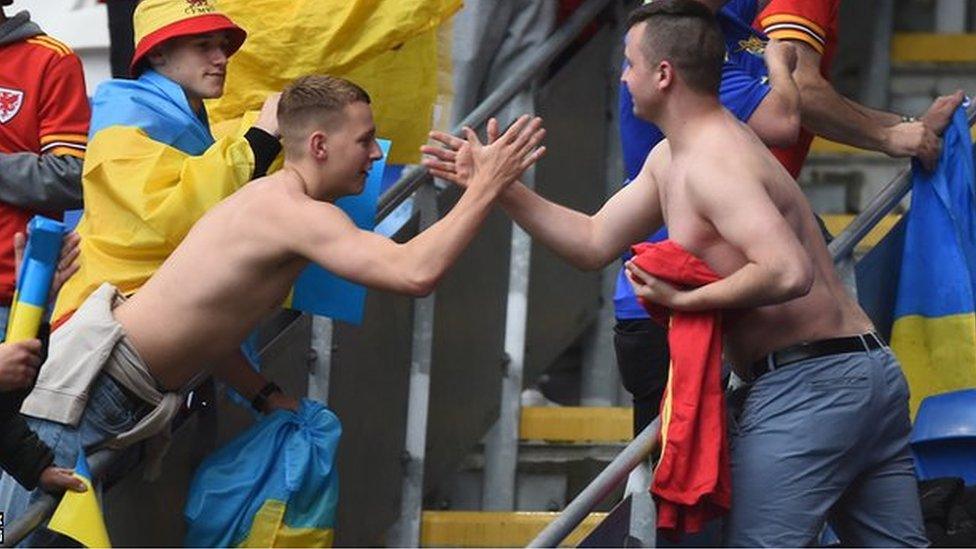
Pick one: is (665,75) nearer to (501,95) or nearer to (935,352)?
(935,352)

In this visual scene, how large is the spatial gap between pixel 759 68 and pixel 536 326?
6.84 ft

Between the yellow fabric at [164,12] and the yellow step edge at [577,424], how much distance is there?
1.84 m

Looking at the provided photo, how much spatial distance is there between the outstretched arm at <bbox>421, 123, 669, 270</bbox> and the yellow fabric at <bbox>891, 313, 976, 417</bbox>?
98 centimetres

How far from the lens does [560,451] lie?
7.88 m

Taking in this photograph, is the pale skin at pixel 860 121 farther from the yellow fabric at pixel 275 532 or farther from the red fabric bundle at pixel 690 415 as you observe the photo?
the yellow fabric at pixel 275 532

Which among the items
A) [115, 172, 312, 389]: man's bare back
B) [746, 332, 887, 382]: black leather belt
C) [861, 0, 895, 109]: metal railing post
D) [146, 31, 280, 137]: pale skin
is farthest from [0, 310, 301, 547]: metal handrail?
[861, 0, 895, 109]: metal railing post

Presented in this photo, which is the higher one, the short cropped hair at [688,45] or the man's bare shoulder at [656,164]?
the short cropped hair at [688,45]

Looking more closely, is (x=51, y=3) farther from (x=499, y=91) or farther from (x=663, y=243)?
(x=663, y=243)

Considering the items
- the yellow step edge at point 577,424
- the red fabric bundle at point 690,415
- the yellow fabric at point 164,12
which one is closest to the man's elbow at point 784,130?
the red fabric bundle at point 690,415

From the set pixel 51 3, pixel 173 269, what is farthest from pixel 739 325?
pixel 51 3

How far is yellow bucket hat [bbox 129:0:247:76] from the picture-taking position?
6664mm

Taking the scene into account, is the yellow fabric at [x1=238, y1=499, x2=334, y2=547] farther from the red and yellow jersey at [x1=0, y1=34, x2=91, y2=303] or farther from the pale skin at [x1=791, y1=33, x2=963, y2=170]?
the pale skin at [x1=791, y1=33, x2=963, y2=170]

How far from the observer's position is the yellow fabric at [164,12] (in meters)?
6.70

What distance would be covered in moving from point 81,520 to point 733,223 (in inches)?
65.6
